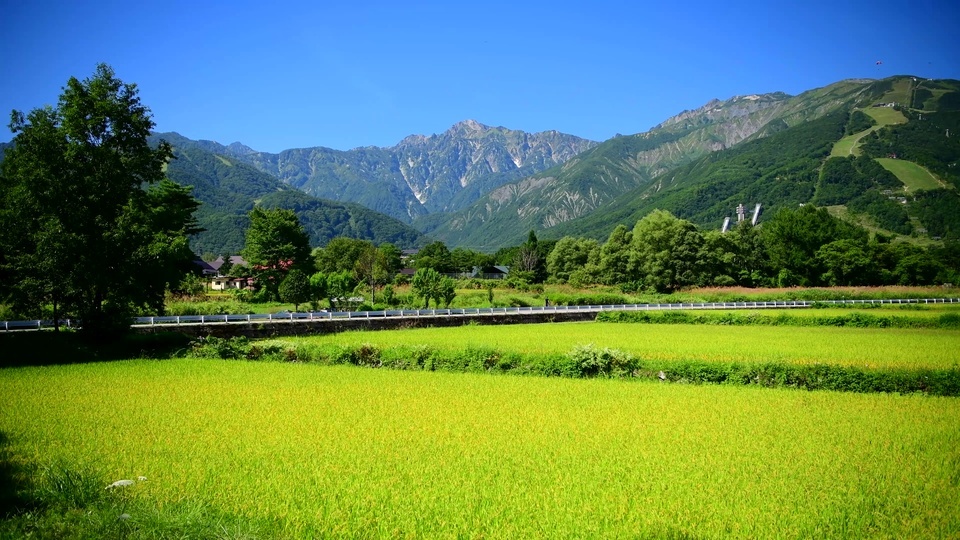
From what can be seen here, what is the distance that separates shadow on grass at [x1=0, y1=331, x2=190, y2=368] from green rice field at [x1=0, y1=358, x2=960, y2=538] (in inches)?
217

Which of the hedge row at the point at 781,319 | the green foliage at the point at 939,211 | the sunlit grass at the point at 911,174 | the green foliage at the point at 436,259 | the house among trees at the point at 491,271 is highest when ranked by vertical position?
the sunlit grass at the point at 911,174

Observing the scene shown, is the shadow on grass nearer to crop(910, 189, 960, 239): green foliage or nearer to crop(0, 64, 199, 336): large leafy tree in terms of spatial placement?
crop(0, 64, 199, 336): large leafy tree

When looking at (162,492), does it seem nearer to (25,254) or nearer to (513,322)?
(25,254)

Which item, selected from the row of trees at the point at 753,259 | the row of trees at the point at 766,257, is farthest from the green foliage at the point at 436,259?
the row of trees at the point at 766,257

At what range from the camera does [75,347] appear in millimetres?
25594

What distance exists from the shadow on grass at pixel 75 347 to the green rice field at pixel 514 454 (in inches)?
217

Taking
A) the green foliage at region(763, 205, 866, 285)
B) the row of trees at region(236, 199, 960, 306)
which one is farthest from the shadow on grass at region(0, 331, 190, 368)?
the green foliage at region(763, 205, 866, 285)

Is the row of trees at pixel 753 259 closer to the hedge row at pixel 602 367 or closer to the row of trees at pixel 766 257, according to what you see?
the row of trees at pixel 766 257

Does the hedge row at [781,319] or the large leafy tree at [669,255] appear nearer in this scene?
the hedge row at [781,319]

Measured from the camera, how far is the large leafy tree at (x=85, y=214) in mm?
25844

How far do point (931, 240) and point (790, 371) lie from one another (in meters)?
146

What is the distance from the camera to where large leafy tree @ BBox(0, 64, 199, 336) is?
25.8 meters

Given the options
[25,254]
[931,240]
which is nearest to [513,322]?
[25,254]

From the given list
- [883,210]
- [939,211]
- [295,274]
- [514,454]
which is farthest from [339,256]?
[939,211]
